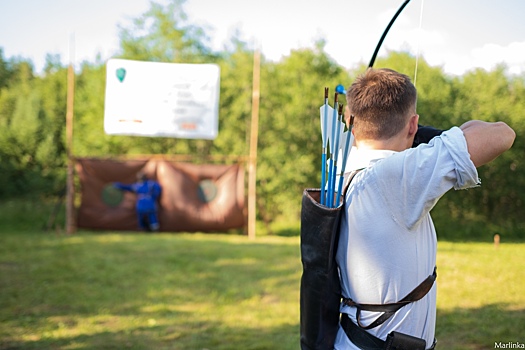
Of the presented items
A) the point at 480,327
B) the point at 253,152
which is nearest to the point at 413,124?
the point at 480,327

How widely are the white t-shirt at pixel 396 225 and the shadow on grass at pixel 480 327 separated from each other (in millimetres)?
2718

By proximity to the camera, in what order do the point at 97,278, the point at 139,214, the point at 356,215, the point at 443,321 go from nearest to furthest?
the point at 356,215, the point at 443,321, the point at 97,278, the point at 139,214

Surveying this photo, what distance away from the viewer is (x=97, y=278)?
21.7 feet

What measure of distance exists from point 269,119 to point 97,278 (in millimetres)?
6456

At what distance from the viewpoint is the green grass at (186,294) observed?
4.53 meters

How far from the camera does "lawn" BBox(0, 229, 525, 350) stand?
14.8ft

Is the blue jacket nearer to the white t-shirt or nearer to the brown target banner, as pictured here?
the brown target banner

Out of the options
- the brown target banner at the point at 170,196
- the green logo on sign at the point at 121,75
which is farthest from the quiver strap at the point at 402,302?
the brown target banner at the point at 170,196

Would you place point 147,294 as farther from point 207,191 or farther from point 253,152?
point 207,191

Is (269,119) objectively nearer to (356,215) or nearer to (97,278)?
(97,278)

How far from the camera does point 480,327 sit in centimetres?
469

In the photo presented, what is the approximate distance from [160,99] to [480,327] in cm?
675

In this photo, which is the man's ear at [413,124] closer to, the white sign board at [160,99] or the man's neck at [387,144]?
the man's neck at [387,144]

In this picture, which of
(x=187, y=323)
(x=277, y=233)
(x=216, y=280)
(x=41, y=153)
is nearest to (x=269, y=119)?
(x=277, y=233)
